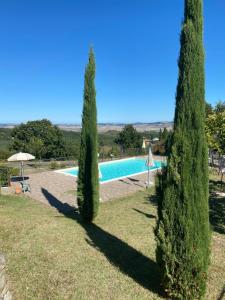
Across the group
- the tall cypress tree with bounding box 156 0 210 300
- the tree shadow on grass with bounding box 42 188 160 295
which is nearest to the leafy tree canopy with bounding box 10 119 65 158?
the tree shadow on grass with bounding box 42 188 160 295

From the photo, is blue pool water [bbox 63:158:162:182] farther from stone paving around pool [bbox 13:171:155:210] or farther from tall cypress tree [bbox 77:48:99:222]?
tall cypress tree [bbox 77:48:99:222]

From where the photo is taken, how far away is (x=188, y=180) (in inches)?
211

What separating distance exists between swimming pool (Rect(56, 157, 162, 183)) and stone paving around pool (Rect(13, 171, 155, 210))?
1.43 metres

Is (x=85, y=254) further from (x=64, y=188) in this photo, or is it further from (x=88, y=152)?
(x=64, y=188)

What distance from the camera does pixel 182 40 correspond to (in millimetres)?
5500

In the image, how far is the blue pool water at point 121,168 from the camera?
72.4 feet

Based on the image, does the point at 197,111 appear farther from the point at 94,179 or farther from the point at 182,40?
the point at 94,179

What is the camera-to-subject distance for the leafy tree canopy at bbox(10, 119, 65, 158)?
32.4 metres

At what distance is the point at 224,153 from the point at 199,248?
9.94m

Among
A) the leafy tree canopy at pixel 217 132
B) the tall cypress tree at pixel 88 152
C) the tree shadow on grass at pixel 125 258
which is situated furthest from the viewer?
the leafy tree canopy at pixel 217 132

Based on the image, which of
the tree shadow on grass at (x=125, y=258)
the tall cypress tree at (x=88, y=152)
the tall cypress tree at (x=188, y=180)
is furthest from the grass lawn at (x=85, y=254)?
the tall cypress tree at (x=188, y=180)

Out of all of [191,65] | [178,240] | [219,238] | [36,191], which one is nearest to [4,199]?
[36,191]

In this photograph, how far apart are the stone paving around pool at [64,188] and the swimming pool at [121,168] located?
1431mm

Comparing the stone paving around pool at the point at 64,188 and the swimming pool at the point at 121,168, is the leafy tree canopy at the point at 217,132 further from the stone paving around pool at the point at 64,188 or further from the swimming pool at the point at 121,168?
the swimming pool at the point at 121,168
